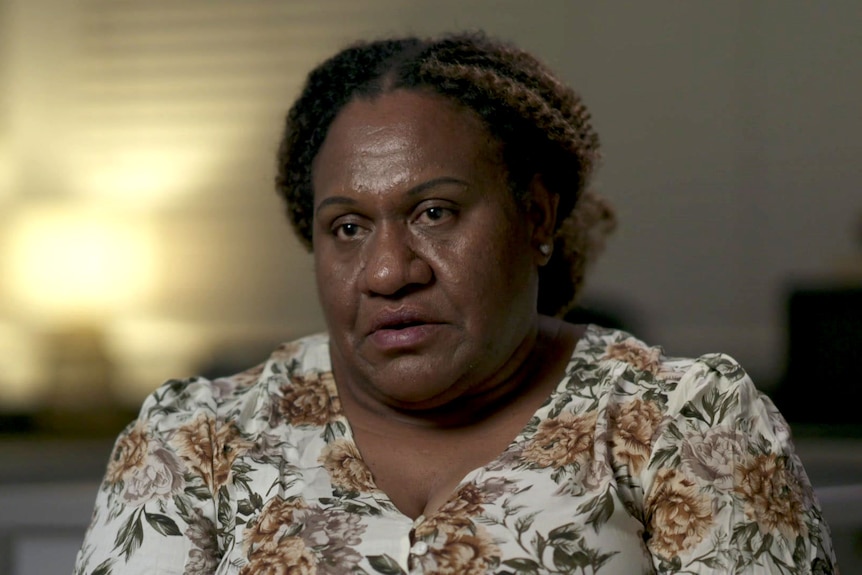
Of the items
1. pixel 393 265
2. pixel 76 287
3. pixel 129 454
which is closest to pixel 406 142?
pixel 393 265

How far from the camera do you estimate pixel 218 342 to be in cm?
411

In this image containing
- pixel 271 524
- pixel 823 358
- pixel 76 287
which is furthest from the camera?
pixel 76 287

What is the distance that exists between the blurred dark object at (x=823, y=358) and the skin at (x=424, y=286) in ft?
7.24

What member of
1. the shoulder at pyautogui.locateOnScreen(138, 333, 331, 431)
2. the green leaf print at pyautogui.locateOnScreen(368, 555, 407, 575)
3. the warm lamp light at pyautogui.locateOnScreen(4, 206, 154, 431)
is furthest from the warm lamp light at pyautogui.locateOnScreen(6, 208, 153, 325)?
the green leaf print at pyautogui.locateOnScreen(368, 555, 407, 575)

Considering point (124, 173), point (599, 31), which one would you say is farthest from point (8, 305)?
point (599, 31)

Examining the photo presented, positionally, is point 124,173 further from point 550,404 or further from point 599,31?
point 550,404

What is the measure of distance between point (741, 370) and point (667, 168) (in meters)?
2.52

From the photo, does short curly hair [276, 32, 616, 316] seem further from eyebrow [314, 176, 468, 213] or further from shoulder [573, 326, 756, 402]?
shoulder [573, 326, 756, 402]

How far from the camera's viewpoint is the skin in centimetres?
151

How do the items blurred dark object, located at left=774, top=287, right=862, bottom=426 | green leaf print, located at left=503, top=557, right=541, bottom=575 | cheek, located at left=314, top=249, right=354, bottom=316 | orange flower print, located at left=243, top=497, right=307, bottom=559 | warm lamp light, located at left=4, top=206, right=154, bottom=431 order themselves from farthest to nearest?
1. warm lamp light, located at left=4, top=206, right=154, bottom=431
2. blurred dark object, located at left=774, top=287, right=862, bottom=426
3. cheek, located at left=314, top=249, right=354, bottom=316
4. orange flower print, located at left=243, top=497, right=307, bottom=559
5. green leaf print, located at left=503, top=557, right=541, bottom=575

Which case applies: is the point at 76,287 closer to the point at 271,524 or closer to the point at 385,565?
the point at 271,524

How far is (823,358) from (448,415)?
234 cm

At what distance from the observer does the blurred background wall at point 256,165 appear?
12.6 feet

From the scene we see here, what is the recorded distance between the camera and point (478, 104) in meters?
1.59
